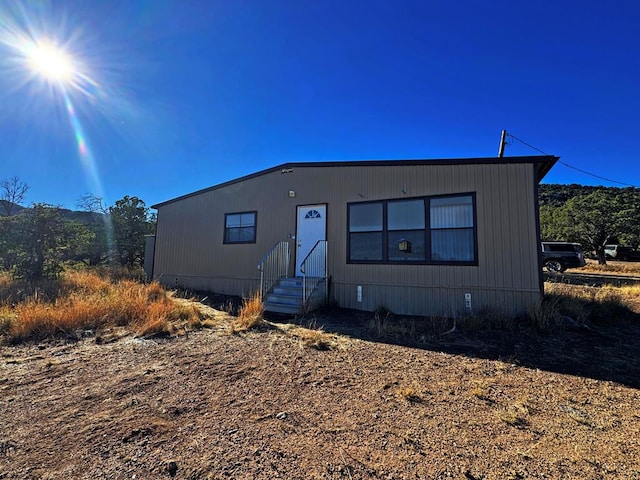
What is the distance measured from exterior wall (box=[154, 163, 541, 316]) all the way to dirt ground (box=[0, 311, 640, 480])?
2.00 meters

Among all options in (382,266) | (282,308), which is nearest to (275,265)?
(282,308)

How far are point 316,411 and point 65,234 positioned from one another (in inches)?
510

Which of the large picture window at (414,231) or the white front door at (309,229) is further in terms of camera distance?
the white front door at (309,229)

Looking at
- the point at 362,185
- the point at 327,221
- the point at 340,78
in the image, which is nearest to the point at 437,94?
the point at 340,78

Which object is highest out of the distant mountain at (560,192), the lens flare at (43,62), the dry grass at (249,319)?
the distant mountain at (560,192)

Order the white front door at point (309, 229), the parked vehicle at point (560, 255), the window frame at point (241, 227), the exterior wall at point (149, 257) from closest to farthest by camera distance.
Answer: the white front door at point (309, 229) < the window frame at point (241, 227) < the exterior wall at point (149, 257) < the parked vehicle at point (560, 255)

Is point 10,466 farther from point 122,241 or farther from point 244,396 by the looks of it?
point 122,241

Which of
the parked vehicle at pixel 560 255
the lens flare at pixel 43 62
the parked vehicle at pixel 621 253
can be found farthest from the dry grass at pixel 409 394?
the parked vehicle at pixel 621 253

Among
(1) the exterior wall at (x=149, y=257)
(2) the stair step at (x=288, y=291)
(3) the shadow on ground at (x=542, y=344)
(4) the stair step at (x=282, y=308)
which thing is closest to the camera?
(3) the shadow on ground at (x=542, y=344)

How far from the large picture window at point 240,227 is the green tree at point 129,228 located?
9897 millimetres

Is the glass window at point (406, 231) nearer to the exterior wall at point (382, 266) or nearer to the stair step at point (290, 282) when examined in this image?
the exterior wall at point (382, 266)

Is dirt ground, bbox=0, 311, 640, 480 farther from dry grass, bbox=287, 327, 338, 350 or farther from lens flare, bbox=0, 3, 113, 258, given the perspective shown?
lens flare, bbox=0, 3, 113, 258

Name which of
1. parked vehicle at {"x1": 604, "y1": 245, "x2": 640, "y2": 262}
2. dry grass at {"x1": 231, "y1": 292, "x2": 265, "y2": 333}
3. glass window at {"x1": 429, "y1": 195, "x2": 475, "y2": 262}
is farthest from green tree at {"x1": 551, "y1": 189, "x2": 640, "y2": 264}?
dry grass at {"x1": 231, "y1": 292, "x2": 265, "y2": 333}

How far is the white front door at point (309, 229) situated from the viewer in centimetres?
846
